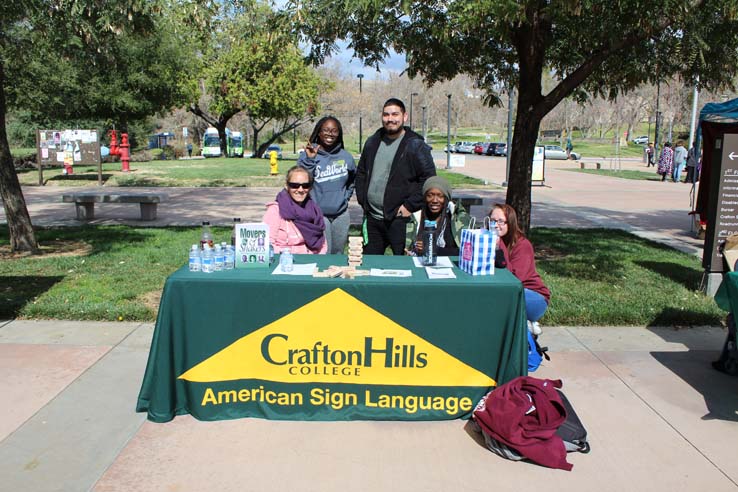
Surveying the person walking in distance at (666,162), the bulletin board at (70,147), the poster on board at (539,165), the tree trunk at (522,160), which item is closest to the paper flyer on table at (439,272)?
the tree trunk at (522,160)

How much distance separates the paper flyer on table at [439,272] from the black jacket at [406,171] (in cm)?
127

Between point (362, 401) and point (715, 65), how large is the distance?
23.5 ft

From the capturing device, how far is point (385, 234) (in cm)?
566

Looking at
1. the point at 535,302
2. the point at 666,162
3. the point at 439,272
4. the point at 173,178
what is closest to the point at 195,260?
the point at 439,272

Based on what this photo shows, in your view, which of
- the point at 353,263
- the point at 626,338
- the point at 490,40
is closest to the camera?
the point at 353,263

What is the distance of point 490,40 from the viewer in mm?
9406

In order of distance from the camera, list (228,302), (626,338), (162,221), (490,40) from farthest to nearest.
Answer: (162,221) < (490,40) < (626,338) < (228,302)

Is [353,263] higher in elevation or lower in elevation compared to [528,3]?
lower

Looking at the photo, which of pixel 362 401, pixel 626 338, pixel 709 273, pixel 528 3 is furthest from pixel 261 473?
pixel 709 273

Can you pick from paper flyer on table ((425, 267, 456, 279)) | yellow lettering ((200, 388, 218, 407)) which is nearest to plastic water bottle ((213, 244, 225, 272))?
yellow lettering ((200, 388, 218, 407))

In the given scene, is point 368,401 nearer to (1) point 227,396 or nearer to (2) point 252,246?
(1) point 227,396

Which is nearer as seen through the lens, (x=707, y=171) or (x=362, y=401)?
(x=362, y=401)

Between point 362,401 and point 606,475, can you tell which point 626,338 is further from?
point 362,401

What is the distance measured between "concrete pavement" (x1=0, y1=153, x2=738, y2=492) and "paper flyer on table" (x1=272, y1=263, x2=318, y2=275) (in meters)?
0.95
